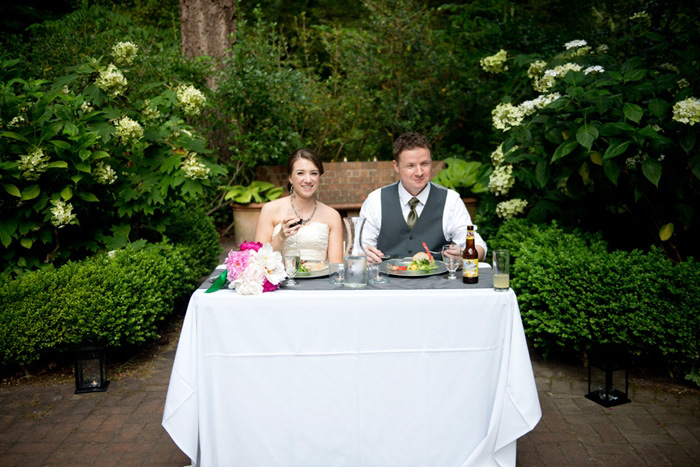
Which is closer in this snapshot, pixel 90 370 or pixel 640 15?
pixel 90 370

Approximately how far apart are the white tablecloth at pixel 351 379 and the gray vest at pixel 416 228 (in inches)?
44.7

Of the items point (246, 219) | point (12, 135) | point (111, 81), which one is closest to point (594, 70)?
point (111, 81)

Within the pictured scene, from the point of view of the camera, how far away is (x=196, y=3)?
8789mm

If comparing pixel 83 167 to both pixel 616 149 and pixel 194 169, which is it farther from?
pixel 616 149

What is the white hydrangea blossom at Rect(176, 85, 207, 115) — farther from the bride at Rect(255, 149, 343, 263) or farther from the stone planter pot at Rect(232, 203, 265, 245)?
the stone planter pot at Rect(232, 203, 265, 245)

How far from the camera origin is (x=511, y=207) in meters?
5.03

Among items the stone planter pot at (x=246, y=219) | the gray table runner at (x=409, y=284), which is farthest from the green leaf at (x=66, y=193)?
the stone planter pot at (x=246, y=219)

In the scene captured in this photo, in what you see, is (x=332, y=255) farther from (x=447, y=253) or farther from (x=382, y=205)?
(x=447, y=253)

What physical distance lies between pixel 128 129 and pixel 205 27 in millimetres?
5521

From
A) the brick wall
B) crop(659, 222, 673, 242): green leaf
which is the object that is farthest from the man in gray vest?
the brick wall

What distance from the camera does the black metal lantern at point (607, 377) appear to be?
11.3ft

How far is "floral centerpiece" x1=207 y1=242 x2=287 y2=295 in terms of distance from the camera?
246 cm

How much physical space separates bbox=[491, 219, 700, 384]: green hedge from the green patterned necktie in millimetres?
956

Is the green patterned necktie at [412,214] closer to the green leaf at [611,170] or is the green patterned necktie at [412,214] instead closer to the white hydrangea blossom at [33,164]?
the green leaf at [611,170]
